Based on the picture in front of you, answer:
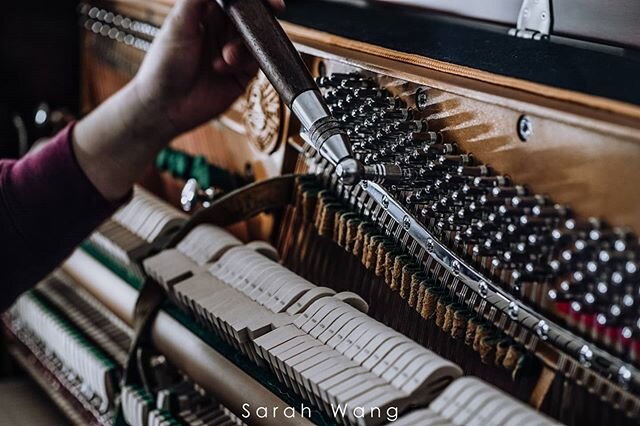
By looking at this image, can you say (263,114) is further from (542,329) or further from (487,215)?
(542,329)

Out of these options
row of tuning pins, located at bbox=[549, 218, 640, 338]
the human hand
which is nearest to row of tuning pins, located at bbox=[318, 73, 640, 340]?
row of tuning pins, located at bbox=[549, 218, 640, 338]

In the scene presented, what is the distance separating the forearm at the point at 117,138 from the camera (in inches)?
64.6

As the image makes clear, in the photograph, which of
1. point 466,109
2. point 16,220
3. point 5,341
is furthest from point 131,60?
point 466,109

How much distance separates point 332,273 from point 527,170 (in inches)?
18.9

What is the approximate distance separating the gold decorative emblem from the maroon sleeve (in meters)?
0.30

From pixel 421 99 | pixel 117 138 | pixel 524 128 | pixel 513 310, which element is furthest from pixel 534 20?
pixel 117 138

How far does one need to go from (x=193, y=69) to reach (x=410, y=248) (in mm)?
606

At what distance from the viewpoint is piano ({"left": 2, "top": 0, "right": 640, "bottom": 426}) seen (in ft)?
3.09

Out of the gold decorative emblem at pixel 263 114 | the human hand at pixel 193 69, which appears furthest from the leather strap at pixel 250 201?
the human hand at pixel 193 69

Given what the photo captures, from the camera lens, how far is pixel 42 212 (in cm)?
162

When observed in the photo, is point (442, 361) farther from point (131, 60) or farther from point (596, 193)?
point (131, 60)

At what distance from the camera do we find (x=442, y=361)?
1.03m

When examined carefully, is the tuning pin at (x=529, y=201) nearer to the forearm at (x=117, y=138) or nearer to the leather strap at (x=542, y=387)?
the leather strap at (x=542, y=387)

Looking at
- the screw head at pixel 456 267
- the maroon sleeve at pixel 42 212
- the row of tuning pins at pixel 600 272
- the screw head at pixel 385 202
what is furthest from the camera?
the maroon sleeve at pixel 42 212
